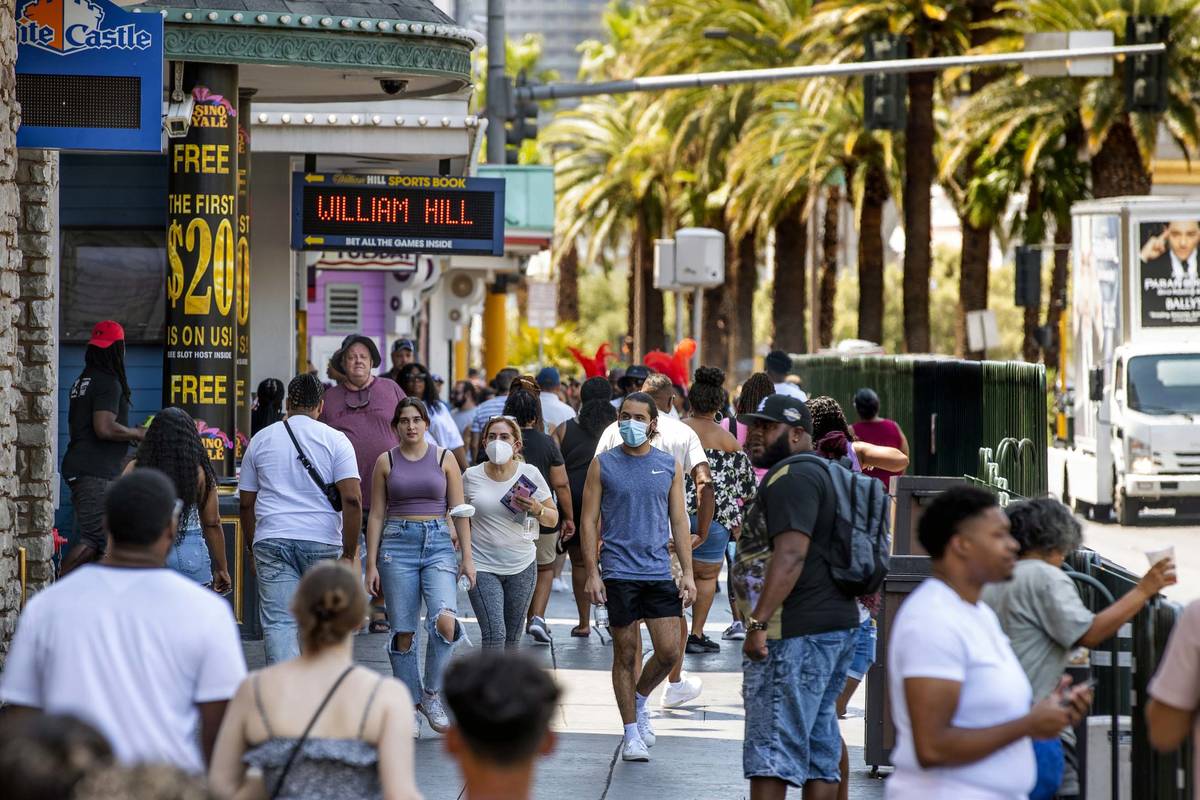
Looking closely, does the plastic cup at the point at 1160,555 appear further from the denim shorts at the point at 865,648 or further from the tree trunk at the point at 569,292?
the tree trunk at the point at 569,292

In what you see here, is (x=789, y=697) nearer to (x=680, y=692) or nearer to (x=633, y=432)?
(x=633, y=432)

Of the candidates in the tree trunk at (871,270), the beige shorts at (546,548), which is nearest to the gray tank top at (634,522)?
the beige shorts at (546,548)

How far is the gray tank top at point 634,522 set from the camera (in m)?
9.18

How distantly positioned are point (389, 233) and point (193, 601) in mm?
10410

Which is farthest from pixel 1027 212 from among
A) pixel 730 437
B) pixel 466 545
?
pixel 466 545

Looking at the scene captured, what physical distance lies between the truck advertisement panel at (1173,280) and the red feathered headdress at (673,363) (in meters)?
7.10

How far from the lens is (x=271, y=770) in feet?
14.9

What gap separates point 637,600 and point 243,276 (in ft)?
15.1

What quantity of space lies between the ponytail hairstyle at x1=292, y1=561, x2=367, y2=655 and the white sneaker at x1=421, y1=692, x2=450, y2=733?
198 inches

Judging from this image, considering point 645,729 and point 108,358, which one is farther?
point 108,358

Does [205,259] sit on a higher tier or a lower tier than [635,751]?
higher

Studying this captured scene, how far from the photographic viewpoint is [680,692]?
10797 mm

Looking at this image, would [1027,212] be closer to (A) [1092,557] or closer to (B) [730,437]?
(B) [730,437]

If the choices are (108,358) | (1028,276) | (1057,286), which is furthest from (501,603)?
(1057,286)
